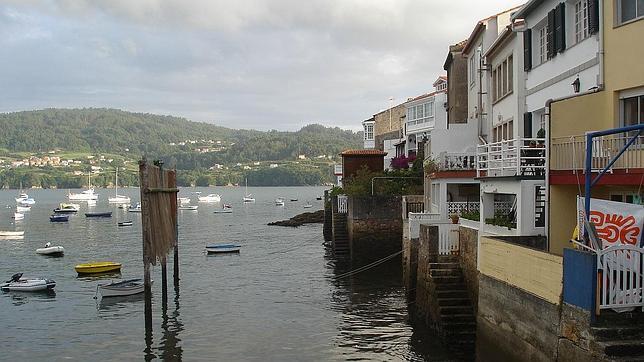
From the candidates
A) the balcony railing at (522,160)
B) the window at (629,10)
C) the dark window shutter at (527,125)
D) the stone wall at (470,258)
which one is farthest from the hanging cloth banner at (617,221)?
the dark window shutter at (527,125)

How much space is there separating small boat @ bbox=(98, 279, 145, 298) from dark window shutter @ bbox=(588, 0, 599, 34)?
76.2 feet

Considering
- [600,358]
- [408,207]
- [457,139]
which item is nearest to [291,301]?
[408,207]

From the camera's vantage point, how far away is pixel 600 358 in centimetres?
1209

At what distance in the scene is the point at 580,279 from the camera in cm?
1291

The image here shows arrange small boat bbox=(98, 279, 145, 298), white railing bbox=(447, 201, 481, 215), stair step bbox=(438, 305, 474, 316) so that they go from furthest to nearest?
small boat bbox=(98, 279, 145, 298) → white railing bbox=(447, 201, 481, 215) → stair step bbox=(438, 305, 474, 316)

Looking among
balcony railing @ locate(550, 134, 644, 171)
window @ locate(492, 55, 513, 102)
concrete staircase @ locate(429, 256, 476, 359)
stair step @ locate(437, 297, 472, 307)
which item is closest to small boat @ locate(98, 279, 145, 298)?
concrete staircase @ locate(429, 256, 476, 359)

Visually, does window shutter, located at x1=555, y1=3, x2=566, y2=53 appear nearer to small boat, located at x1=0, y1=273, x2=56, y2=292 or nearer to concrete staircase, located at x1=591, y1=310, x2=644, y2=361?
concrete staircase, located at x1=591, y1=310, x2=644, y2=361

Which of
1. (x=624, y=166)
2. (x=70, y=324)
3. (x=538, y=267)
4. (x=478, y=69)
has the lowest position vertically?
(x=70, y=324)

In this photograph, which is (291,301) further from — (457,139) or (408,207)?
(457,139)

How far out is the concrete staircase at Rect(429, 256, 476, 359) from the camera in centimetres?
2092

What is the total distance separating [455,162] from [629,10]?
12.5 m

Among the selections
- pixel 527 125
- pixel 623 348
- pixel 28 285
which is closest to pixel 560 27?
pixel 527 125

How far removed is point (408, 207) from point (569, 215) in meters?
18.6

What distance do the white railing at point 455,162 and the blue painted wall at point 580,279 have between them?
15.3 m
